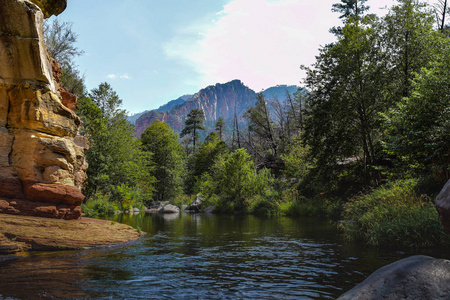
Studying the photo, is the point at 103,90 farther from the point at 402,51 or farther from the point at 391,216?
the point at 391,216

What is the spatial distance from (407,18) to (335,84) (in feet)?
22.6

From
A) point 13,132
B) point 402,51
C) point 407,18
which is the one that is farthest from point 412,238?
point 407,18

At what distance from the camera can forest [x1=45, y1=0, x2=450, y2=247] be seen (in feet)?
41.9

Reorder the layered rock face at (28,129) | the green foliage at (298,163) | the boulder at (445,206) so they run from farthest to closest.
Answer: the green foliage at (298,163) → the layered rock face at (28,129) → the boulder at (445,206)

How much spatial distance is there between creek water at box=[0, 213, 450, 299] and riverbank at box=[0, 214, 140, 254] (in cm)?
62

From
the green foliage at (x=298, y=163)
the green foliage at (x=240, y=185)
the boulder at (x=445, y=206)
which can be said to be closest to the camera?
the boulder at (x=445, y=206)

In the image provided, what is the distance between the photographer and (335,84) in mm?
23875

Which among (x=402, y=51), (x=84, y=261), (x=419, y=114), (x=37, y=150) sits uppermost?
(x=402, y=51)

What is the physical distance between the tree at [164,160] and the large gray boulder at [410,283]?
43.9m

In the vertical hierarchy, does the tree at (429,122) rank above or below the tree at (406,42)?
below

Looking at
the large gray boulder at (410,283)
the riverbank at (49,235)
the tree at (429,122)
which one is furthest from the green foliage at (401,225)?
the riverbank at (49,235)

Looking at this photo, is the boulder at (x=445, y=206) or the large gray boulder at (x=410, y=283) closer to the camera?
the large gray boulder at (x=410, y=283)

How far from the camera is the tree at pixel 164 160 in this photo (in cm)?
4828

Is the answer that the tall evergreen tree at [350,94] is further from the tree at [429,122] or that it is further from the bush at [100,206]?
the bush at [100,206]
